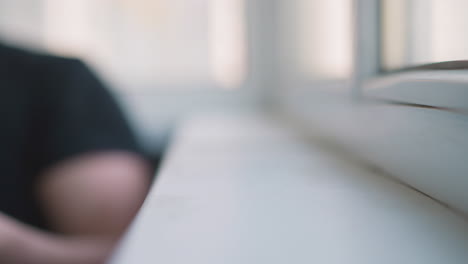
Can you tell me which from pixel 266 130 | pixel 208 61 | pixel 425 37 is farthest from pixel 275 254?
pixel 208 61

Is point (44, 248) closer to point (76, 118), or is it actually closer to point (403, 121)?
point (76, 118)

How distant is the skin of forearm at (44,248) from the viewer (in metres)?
0.58

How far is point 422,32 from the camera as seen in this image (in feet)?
1.30

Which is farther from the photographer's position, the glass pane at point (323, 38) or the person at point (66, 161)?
the person at point (66, 161)

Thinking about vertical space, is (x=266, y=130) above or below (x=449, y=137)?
below

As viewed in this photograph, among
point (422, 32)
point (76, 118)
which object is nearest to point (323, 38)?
point (422, 32)

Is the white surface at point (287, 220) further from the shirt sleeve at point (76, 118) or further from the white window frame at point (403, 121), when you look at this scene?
the shirt sleeve at point (76, 118)

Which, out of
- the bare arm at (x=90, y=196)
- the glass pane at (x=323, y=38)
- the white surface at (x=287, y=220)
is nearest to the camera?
the white surface at (x=287, y=220)

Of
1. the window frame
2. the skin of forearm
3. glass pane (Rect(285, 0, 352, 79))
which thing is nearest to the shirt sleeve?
the skin of forearm

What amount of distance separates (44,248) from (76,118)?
315 millimetres

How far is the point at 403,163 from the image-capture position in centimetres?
36

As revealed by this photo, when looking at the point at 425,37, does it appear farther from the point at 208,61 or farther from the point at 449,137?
the point at 208,61

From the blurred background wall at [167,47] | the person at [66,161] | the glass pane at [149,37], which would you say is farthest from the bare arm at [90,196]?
the glass pane at [149,37]

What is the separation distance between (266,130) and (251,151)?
0.78ft
